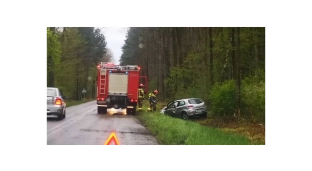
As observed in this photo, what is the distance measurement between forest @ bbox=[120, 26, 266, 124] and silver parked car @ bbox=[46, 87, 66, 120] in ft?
7.00

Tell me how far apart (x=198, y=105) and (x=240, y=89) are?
1.83m

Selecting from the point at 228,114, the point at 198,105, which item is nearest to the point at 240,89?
the point at 228,114

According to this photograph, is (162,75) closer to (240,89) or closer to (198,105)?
(198,105)

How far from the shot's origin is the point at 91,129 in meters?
10.3

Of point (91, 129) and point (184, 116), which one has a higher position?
point (184, 116)

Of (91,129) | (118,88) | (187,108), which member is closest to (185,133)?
(187,108)

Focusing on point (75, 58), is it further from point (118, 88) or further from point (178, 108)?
point (178, 108)

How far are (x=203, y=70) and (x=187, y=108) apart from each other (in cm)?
185

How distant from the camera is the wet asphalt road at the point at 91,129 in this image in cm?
920

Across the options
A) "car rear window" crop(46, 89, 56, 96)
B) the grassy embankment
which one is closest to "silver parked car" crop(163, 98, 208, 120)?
the grassy embankment

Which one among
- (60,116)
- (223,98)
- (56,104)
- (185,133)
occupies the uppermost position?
(223,98)

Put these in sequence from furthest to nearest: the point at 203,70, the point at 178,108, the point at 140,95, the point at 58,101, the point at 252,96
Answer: the point at 140,95
the point at 203,70
the point at 252,96
the point at 178,108
the point at 58,101
